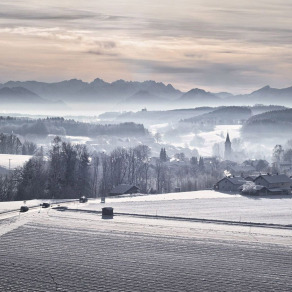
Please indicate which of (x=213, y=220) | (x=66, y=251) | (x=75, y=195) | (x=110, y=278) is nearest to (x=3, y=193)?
(x=75, y=195)

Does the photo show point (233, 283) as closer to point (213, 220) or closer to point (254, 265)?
point (254, 265)

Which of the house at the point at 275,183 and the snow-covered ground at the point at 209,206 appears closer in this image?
the snow-covered ground at the point at 209,206

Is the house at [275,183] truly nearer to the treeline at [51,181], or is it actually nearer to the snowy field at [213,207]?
the snowy field at [213,207]

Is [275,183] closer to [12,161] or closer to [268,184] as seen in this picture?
[268,184]

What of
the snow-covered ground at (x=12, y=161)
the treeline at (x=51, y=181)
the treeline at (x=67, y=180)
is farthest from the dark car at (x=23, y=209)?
the snow-covered ground at (x=12, y=161)

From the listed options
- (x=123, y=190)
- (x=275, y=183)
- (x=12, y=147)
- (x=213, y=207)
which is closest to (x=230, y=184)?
(x=275, y=183)

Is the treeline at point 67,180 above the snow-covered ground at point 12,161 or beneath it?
beneath
